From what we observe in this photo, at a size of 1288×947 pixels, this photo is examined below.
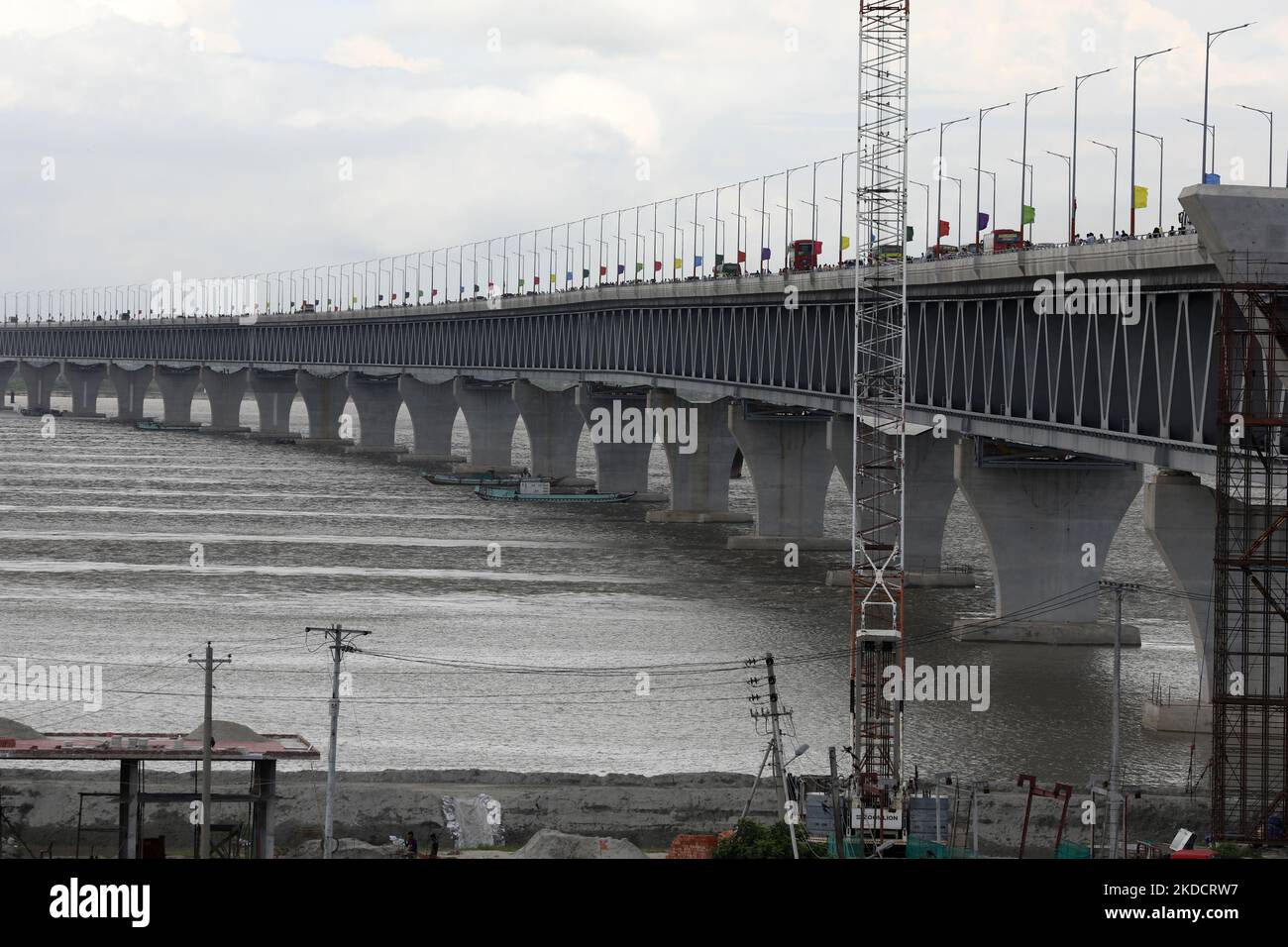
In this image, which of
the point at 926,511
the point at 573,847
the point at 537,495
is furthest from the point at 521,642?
the point at 537,495

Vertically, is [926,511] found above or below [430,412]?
below

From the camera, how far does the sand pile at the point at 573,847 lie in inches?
1342

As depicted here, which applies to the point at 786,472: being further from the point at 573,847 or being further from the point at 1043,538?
the point at 573,847

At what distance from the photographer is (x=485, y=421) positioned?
172625mm

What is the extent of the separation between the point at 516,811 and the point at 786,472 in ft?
208

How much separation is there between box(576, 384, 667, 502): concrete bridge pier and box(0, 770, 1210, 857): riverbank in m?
95.6

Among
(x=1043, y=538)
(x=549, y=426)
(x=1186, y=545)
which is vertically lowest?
(x=1043, y=538)

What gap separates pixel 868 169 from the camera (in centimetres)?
7031

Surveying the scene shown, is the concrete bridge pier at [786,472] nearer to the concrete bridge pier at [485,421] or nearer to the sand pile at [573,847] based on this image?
the sand pile at [573,847]

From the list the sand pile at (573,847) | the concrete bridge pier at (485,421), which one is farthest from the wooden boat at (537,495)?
the sand pile at (573,847)

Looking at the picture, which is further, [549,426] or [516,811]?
[549,426]

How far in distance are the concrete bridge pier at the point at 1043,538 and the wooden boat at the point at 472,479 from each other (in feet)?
273
